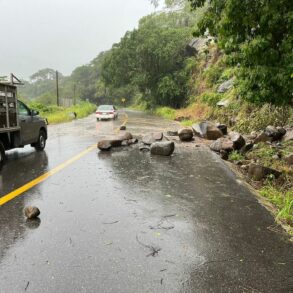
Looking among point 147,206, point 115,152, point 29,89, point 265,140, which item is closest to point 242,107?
point 265,140

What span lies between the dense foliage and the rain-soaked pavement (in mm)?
2446

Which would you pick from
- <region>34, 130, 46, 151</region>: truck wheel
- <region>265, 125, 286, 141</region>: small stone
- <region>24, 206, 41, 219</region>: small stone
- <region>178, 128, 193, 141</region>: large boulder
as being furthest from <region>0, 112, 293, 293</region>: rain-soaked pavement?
<region>178, 128, 193, 141</region>: large boulder

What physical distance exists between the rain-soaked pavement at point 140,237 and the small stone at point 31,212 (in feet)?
0.33

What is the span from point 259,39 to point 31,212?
5786 mm

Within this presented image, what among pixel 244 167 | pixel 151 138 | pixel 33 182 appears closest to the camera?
pixel 33 182

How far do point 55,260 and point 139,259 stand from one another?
0.92 m

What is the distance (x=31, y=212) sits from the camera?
213 inches

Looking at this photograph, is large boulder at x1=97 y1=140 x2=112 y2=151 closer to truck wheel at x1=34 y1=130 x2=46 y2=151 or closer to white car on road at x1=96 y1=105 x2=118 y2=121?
truck wheel at x1=34 y1=130 x2=46 y2=151

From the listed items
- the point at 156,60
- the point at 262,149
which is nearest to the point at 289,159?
the point at 262,149

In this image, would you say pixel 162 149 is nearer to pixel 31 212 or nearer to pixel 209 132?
pixel 209 132

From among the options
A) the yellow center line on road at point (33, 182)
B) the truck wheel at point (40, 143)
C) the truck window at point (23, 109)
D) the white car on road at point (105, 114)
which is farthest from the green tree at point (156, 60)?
the yellow center line on road at point (33, 182)

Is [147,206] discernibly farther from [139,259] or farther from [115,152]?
[115,152]

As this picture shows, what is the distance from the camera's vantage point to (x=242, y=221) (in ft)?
18.3

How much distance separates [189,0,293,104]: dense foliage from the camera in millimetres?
7469
